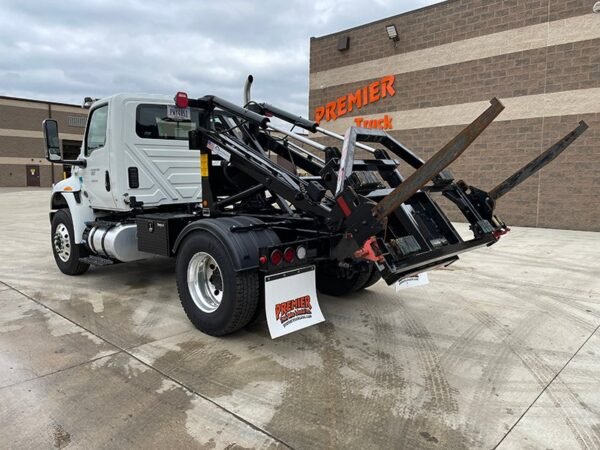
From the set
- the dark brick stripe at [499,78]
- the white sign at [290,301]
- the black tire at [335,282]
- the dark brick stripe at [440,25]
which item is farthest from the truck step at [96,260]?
the dark brick stripe at [440,25]

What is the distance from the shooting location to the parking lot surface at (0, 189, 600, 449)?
2.71m

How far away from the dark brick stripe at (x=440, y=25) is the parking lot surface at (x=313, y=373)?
9.71 meters

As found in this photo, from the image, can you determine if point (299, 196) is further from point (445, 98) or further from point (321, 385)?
point (445, 98)

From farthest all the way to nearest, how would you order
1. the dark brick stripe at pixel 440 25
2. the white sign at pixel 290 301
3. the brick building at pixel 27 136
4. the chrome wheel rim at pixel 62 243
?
the brick building at pixel 27 136 → the dark brick stripe at pixel 440 25 → the chrome wheel rim at pixel 62 243 → the white sign at pixel 290 301

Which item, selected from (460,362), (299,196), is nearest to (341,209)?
(299,196)

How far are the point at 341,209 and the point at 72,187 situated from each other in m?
4.56

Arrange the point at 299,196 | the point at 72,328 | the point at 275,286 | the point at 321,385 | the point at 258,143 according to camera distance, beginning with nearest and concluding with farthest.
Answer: the point at 321,385 → the point at 275,286 → the point at 299,196 → the point at 72,328 → the point at 258,143

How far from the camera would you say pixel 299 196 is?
161 inches

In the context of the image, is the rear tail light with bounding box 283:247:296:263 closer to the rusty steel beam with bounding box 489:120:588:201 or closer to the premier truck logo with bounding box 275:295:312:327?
the premier truck logo with bounding box 275:295:312:327

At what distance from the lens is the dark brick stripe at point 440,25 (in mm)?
12352

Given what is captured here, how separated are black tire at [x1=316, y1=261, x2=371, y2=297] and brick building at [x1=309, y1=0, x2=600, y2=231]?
9502 millimetres

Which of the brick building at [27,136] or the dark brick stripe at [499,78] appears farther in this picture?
the brick building at [27,136]

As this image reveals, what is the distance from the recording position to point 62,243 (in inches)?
259

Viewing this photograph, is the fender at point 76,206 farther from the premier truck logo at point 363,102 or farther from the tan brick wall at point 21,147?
the tan brick wall at point 21,147
